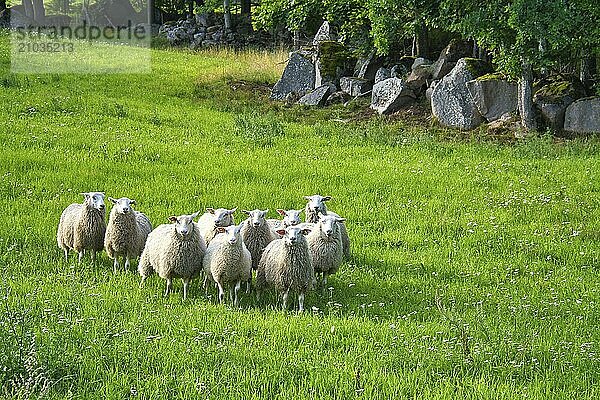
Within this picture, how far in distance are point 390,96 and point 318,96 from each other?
2.81m

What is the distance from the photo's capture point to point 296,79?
26.2 m

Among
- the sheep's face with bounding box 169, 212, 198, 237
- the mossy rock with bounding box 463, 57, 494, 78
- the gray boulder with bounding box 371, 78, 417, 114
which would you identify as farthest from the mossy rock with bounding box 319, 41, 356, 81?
the sheep's face with bounding box 169, 212, 198, 237

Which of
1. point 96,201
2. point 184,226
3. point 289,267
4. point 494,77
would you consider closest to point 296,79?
point 494,77

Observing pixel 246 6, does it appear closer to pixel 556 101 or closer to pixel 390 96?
pixel 390 96

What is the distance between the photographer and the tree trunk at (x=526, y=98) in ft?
63.6

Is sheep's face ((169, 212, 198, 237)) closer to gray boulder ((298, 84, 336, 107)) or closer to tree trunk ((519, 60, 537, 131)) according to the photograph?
tree trunk ((519, 60, 537, 131))

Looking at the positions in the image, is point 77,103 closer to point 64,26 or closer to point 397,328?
point 397,328

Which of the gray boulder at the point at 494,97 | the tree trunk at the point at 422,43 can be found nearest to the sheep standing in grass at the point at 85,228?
the gray boulder at the point at 494,97

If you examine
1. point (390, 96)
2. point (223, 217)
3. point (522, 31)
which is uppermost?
point (522, 31)

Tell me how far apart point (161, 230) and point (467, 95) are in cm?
1308

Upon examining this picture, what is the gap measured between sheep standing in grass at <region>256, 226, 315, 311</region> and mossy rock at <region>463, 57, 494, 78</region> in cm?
1360

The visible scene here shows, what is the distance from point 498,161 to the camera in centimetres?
1705

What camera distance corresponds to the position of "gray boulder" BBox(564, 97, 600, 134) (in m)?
19.5

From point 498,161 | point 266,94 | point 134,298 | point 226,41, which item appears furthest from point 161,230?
point 226,41
